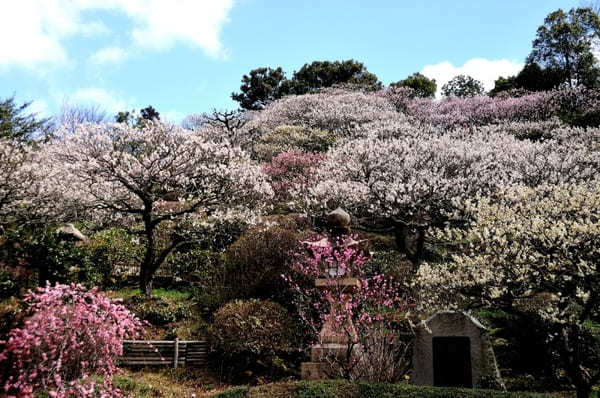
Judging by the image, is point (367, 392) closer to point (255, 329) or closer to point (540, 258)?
point (540, 258)

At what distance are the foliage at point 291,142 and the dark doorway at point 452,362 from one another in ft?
55.7

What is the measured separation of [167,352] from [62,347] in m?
3.86

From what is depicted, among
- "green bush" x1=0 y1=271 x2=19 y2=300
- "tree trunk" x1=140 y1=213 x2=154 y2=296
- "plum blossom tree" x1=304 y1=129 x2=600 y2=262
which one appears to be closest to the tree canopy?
"plum blossom tree" x1=304 y1=129 x2=600 y2=262

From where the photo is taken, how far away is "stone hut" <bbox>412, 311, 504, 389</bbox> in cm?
664

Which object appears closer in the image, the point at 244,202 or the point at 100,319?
the point at 100,319

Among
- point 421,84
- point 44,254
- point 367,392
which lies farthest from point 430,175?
point 421,84

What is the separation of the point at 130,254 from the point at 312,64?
30923mm

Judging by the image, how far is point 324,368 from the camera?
6.43 m

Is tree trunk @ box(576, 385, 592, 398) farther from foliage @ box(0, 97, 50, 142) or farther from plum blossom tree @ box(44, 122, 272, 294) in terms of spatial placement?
foliage @ box(0, 97, 50, 142)

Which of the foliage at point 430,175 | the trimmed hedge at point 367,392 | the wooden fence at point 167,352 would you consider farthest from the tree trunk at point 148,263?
the trimmed hedge at point 367,392

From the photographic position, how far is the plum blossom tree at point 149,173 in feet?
34.7

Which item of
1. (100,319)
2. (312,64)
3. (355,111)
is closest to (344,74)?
(312,64)

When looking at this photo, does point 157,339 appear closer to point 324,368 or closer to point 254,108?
point 324,368

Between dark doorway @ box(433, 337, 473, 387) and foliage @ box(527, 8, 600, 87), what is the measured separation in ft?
95.3
